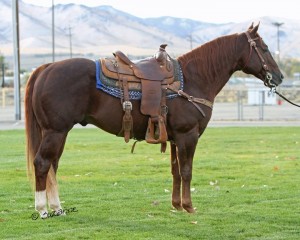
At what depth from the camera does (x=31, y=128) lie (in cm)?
1108

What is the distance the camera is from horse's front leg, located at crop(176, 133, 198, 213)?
442 inches

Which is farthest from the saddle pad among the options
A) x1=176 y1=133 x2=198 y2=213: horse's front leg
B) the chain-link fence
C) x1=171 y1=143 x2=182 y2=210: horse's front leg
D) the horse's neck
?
the chain-link fence

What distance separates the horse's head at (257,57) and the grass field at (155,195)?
188 centimetres

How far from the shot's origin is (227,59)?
1170 cm

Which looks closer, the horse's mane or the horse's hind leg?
the horse's hind leg

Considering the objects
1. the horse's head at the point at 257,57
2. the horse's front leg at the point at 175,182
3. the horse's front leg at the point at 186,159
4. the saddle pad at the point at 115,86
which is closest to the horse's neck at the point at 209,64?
the horse's head at the point at 257,57

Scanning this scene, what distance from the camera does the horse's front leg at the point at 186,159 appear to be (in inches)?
442

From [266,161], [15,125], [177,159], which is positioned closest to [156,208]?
[177,159]

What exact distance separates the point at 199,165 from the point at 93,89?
22.7 ft

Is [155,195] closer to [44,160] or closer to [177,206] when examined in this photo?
[177,206]

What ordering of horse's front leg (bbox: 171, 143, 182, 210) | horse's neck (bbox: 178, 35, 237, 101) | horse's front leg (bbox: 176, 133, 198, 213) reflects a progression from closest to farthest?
horse's front leg (bbox: 176, 133, 198, 213) < horse's neck (bbox: 178, 35, 237, 101) < horse's front leg (bbox: 171, 143, 182, 210)

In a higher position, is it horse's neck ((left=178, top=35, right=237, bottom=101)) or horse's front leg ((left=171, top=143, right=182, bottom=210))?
horse's neck ((left=178, top=35, right=237, bottom=101))

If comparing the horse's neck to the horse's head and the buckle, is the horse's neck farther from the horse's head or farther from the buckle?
the buckle

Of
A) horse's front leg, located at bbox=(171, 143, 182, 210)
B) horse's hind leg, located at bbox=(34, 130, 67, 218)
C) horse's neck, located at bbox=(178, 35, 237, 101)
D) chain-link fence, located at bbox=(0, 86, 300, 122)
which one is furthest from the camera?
chain-link fence, located at bbox=(0, 86, 300, 122)
